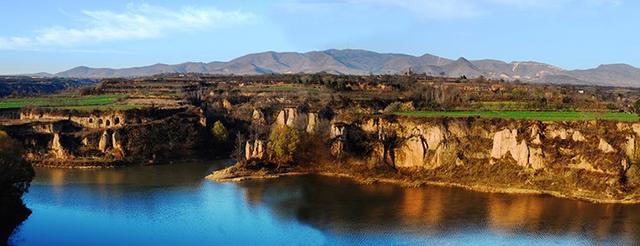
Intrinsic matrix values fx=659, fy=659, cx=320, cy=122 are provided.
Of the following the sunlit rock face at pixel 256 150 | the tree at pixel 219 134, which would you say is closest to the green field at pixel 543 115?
the sunlit rock face at pixel 256 150

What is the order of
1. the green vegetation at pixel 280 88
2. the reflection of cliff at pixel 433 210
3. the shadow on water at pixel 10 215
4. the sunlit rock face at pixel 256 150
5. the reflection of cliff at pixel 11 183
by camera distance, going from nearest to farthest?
1. the reflection of cliff at pixel 11 183
2. the shadow on water at pixel 10 215
3. the reflection of cliff at pixel 433 210
4. the sunlit rock face at pixel 256 150
5. the green vegetation at pixel 280 88

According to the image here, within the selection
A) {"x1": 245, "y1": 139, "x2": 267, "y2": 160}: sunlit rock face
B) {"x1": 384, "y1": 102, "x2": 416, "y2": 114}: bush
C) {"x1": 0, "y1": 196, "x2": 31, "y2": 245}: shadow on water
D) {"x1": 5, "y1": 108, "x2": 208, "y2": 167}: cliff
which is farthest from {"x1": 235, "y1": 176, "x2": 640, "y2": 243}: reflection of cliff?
{"x1": 384, "y1": 102, "x2": 416, "y2": 114}: bush

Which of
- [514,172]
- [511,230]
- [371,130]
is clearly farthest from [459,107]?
[511,230]

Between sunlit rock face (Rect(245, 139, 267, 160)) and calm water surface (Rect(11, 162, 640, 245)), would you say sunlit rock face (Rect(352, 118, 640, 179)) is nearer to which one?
calm water surface (Rect(11, 162, 640, 245))

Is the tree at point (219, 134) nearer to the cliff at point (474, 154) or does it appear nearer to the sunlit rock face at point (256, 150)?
the cliff at point (474, 154)

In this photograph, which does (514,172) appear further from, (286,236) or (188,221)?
(188,221)

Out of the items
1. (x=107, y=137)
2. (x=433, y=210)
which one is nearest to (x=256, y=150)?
(x=107, y=137)
